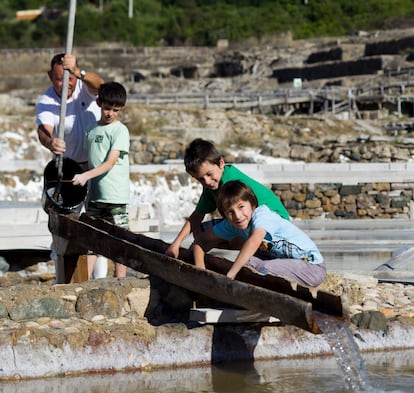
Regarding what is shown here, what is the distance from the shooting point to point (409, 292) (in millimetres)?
7992

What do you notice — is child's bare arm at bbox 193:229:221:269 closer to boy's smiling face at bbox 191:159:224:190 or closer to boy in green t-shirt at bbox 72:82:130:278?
boy's smiling face at bbox 191:159:224:190

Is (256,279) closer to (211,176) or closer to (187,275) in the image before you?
(187,275)

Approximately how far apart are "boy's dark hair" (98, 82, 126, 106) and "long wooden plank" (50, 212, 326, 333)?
833 mm

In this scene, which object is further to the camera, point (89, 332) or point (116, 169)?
point (116, 169)

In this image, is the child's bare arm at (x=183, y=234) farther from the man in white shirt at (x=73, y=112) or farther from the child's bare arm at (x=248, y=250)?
the man in white shirt at (x=73, y=112)

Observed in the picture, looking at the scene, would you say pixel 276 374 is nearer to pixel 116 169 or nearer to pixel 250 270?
pixel 250 270

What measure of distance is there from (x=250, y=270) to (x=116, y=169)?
6.31 feet

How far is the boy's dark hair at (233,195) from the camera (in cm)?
663

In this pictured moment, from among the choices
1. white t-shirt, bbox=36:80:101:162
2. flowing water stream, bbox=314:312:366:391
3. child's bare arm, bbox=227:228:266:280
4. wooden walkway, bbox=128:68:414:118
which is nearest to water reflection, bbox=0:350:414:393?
flowing water stream, bbox=314:312:366:391

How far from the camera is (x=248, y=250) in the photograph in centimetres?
637

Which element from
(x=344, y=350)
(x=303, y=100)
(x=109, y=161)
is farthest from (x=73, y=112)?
(x=303, y=100)

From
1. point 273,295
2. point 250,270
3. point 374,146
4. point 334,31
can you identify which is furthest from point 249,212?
point 334,31

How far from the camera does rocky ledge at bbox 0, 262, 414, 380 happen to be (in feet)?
20.6

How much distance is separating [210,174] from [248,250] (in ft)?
2.71
